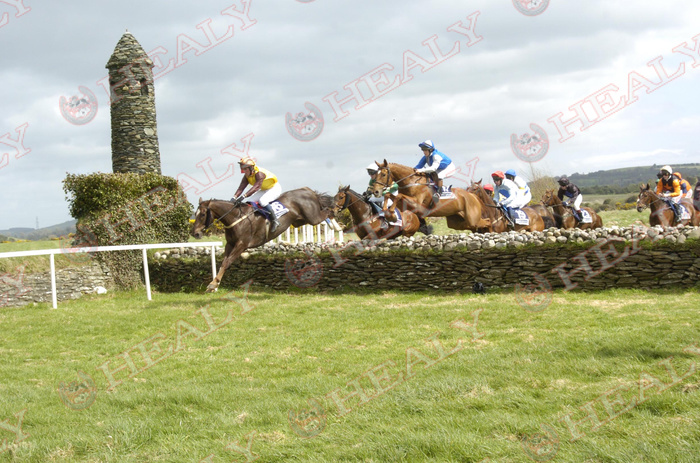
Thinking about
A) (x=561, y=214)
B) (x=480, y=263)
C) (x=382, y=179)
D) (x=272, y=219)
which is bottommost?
(x=480, y=263)

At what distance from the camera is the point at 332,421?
4.46 m

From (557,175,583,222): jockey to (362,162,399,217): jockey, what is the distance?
16.4 ft

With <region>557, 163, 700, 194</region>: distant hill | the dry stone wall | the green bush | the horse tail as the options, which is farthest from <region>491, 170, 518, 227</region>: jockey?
<region>557, 163, 700, 194</region>: distant hill

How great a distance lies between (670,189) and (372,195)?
25.5 feet

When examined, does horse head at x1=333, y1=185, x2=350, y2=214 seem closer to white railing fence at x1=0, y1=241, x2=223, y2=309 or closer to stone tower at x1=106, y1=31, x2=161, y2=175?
white railing fence at x1=0, y1=241, x2=223, y2=309

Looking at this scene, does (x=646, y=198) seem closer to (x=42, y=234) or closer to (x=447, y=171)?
(x=447, y=171)

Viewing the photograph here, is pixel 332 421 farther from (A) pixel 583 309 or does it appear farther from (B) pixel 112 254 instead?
(B) pixel 112 254

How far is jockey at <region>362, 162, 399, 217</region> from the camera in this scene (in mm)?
12000

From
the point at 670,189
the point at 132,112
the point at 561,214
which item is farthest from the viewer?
the point at 132,112

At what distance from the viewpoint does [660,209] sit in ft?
48.0

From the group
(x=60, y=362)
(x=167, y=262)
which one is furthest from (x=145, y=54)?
(x=60, y=362)

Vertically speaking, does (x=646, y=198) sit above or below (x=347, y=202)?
below

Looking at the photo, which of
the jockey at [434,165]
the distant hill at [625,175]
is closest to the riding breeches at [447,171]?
the jockey at [434,165]

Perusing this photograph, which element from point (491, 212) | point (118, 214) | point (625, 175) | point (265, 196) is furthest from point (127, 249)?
point (625, 175)
